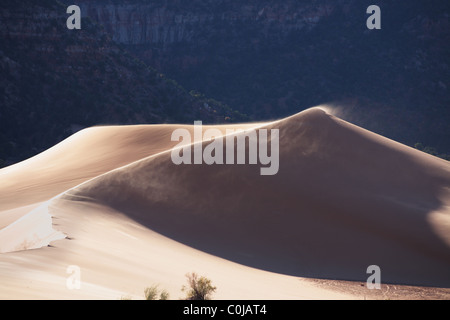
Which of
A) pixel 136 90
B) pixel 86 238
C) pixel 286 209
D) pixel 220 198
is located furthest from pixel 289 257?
pixel 136 90

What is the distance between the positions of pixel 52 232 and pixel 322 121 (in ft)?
31.0

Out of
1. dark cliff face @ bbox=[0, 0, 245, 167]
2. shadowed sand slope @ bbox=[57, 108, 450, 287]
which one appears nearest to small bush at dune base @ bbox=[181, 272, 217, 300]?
shadowed sand slope @ bbox=[57, 108, 450, 287]

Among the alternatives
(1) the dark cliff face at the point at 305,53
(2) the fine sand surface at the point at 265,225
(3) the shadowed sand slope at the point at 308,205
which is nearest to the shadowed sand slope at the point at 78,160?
(2) the fine sand surface at the point at 265,225

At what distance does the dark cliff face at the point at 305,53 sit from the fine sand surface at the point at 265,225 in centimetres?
4409

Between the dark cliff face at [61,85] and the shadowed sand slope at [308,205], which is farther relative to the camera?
the dark cliff face at [61,85]

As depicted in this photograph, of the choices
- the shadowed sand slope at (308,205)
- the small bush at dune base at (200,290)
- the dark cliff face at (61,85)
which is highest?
the dark cliff face at (61,85)

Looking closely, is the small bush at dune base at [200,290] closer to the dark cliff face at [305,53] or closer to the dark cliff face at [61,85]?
the dark cliff face at [61,85]

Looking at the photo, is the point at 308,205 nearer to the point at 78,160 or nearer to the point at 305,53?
the point at 78,160

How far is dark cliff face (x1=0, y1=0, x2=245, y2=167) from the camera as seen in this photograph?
158 feet

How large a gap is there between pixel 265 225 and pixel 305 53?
202 feet

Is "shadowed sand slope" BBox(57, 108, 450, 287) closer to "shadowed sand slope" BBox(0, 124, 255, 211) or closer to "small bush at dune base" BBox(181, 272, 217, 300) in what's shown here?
"small bush at dune base" BBox(181, 272, 217, 300)

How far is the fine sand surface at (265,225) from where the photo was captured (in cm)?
1027

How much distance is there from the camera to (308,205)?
1519 cm

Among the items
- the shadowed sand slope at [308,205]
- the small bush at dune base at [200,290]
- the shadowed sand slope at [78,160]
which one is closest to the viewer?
the small bush at dune base at [200,290]
